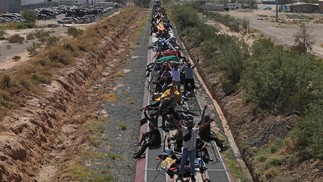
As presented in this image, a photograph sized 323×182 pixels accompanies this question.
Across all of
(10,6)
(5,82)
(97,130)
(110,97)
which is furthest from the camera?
(10,6)

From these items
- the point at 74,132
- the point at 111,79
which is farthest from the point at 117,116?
the point at 111,79

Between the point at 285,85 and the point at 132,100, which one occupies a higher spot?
the point at 285,85

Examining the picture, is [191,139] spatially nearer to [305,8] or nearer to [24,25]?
[24,25]

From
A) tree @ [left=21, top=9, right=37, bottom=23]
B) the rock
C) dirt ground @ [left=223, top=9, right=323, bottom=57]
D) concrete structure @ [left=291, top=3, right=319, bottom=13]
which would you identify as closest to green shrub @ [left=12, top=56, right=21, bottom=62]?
the rock

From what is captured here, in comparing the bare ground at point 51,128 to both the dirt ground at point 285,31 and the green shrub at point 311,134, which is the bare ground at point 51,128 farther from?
the dirt ground at point 285,31

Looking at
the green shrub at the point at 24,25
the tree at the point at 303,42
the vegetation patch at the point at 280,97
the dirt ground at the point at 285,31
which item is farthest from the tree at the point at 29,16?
the vegetation patch at the point at 280,97

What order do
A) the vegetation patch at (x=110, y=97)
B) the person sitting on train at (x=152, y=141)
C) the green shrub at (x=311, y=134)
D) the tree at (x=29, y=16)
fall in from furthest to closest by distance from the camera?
the tree at (x=29, y=16) → the vegetation patch at (x=110, y=97) → the person sitting on train at (x=152, y=141) → the green shrub at (x=311, y=134)

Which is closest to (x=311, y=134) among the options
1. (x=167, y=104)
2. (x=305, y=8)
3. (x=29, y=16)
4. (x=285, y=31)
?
(x=167, y=104)

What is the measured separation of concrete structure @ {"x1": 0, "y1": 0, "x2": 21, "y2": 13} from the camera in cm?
9850

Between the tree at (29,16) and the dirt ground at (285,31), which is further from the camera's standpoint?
the tree at (29,16)

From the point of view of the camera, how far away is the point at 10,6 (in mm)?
102125

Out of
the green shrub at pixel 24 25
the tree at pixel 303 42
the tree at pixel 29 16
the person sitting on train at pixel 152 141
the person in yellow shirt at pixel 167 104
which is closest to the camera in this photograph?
the person sitting on train at pixel 152 141

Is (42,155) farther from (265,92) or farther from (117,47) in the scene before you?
(117,47)

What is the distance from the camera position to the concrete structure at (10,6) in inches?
3878
